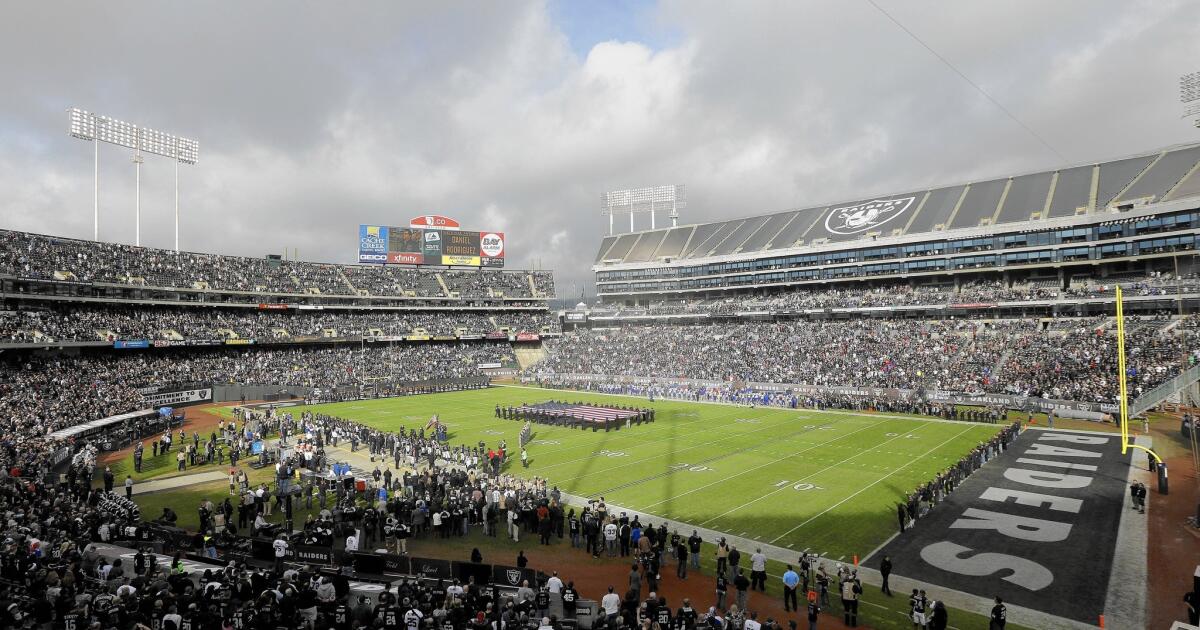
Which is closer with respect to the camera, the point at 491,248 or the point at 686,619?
the point at 686,619

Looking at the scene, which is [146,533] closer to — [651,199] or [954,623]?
[954,623]

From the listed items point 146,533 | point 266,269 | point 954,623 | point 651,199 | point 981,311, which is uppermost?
point 651,199

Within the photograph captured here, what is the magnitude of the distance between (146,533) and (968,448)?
33718 mm

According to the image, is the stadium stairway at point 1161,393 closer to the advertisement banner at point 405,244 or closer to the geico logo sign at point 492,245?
the geico logo sign at point 492,245

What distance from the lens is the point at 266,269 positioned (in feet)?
231

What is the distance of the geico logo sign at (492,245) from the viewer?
292 feet

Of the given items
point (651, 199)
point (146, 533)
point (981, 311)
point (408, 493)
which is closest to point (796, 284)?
point (981, 311)

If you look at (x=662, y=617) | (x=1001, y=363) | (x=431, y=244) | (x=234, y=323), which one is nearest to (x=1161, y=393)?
(x=1001, y=363)

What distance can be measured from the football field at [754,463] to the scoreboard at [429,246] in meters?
37.8

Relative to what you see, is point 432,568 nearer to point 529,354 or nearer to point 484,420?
point 484,420

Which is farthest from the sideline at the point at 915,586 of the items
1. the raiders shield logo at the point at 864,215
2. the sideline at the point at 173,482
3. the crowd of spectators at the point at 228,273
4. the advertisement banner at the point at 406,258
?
the advertisement banner at the point at 406,258

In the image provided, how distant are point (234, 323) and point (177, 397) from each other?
50.8 feet

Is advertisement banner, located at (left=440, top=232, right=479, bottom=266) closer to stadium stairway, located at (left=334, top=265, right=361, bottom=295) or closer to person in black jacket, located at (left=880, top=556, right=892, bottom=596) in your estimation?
stadium stairway, located at (left=334, top=265, right=361, bottom=295)

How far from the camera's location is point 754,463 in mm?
28156
